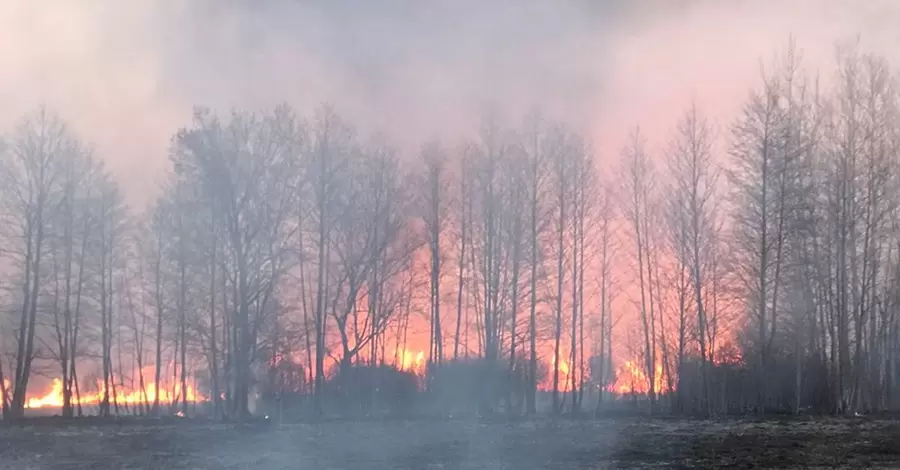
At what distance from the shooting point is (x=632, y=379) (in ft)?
172

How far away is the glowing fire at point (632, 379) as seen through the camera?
154ft

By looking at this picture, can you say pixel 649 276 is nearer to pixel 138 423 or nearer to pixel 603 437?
pixel 603 437

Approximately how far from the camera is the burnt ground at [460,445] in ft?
59.4

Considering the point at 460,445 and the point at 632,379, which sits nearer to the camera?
the point at 460,445

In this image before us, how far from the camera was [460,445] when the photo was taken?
845 inches

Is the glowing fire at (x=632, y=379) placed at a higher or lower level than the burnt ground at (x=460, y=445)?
lower

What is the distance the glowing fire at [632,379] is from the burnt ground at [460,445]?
776 inches

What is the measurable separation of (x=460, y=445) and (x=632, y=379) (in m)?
33.2

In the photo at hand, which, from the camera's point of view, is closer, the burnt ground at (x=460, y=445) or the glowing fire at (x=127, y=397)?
the burnt ground at (x=460, y=445)

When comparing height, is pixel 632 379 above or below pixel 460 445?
below

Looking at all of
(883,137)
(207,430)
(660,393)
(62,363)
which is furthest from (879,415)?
(62,363)

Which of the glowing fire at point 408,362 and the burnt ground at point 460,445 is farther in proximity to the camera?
the glowing fire at point 408,362

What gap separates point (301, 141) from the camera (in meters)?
31.3

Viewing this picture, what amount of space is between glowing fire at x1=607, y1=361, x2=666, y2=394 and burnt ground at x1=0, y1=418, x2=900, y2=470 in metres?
19.7
